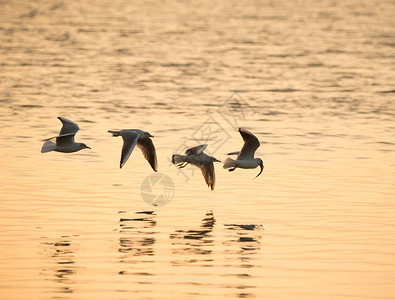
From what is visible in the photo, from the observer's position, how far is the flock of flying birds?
19266mm

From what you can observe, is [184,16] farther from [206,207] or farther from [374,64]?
[206,207]

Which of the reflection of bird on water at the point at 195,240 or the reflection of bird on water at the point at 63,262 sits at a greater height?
the reflection of bird on water at the point at 195,240

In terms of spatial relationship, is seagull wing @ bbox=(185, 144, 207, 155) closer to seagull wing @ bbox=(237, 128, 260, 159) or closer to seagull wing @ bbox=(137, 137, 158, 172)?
seagull wing @ bbox=(237, 128, 260, 159)

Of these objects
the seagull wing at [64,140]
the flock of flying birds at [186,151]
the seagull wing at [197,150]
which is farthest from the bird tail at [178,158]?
the seagull wing at [64,140]

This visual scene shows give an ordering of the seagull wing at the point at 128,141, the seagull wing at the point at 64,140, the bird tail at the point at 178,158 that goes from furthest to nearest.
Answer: the seagull wing at the point at 64,140 → the seagull wing at the point at 128,141 → the bird tail at the point at 178,158

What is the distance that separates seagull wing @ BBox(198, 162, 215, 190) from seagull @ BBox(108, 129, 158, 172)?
1182mm

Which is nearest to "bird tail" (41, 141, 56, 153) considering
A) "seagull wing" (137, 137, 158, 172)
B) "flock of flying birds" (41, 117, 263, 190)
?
"flock of flying birds" (41, 117, 263, 190)

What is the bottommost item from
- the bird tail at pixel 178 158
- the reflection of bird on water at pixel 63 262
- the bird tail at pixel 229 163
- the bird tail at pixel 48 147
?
the reflection of bird on water at pixel 63 262

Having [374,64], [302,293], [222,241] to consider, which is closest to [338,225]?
[222,241]

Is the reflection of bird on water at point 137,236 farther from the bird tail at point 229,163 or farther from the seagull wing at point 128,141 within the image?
the bird tail at point 229,163

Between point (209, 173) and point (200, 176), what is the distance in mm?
2153

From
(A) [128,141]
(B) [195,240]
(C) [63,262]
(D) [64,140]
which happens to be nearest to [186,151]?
(A) [128,141]

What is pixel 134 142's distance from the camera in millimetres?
19516

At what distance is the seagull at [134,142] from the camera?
19188 mm
